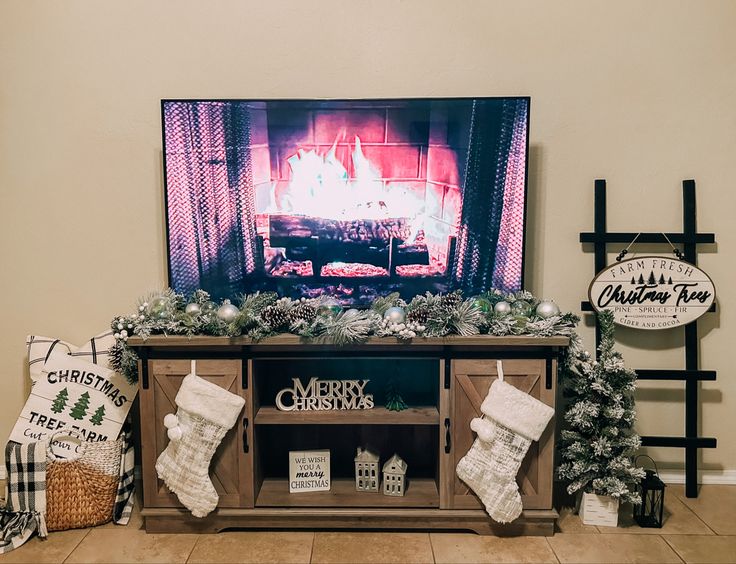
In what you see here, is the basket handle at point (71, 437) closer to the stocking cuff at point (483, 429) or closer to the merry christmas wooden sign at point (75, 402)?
the merry christmas wooden sign at point (75, 402)

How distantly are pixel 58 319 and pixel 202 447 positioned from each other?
102 cm

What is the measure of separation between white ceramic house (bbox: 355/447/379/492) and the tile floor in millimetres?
179

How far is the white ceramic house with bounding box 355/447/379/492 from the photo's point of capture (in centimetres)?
239

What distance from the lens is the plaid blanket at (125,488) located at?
94.2 inches

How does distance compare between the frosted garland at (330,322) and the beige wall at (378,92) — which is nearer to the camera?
the frosted garland at (330,322)

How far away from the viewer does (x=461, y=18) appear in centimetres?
257

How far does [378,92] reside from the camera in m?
2.61

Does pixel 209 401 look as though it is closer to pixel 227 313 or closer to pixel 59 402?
pixel 227 313

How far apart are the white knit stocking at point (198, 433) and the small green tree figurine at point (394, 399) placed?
575 millimetres

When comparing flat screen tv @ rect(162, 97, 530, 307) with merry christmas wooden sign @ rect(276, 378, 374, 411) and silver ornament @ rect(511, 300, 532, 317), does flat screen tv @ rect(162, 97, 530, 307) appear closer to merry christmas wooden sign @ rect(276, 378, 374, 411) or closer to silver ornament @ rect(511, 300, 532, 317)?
silver ornament @ rect(511, 300, 532, 317)

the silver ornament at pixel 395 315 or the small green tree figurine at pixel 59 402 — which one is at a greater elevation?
Result: the silver ornament at pixel 395 315

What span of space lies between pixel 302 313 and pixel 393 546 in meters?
0.91

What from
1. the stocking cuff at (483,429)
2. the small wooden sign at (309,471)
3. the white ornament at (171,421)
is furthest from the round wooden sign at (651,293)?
the white ornament at (171,421)

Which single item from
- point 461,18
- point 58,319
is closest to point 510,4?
point 461,18
